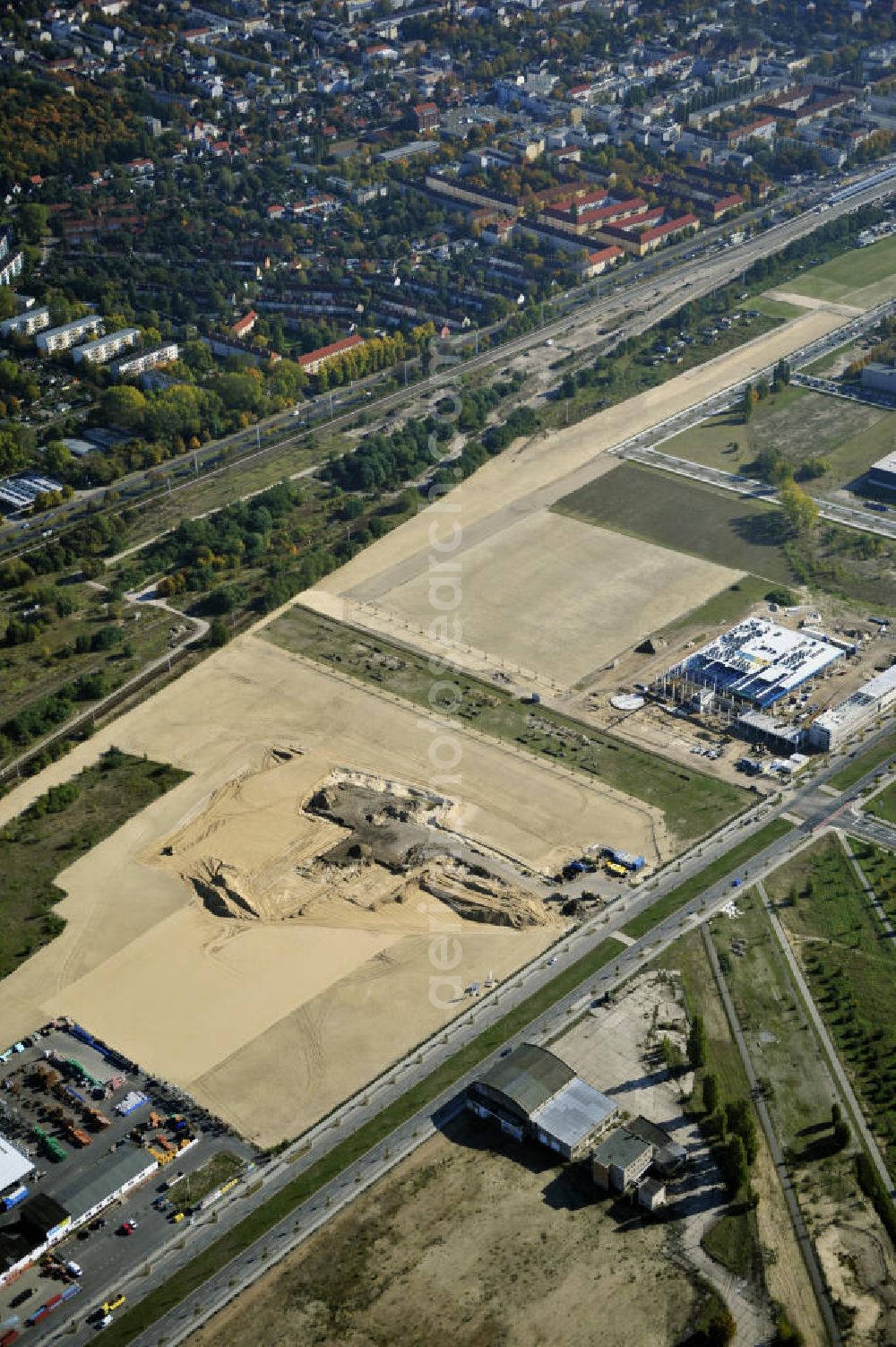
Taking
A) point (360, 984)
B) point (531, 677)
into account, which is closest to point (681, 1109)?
point (360, 984)

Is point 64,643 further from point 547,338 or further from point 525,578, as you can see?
point 547,338

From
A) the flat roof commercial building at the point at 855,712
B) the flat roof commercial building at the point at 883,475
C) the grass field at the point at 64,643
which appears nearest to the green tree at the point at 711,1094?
the flat roof commercial building at the point at 855,712

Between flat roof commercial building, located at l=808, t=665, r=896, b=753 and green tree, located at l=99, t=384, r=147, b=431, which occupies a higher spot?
green tree, located at l=99, t=384, r=147, b=431

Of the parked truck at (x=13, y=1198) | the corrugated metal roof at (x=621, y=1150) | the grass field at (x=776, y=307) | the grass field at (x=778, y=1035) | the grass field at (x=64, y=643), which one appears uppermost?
the grass field at (x=776, y=307)

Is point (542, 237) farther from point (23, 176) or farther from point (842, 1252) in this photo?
point (842, 1252)

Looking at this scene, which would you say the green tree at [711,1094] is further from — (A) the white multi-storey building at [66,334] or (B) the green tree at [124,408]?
(A) the white multi-storey building at [66,334]

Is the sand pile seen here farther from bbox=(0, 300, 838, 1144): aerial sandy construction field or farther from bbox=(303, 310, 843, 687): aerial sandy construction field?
bbox=(303, 310, 843, 687): aerial sandy construction field

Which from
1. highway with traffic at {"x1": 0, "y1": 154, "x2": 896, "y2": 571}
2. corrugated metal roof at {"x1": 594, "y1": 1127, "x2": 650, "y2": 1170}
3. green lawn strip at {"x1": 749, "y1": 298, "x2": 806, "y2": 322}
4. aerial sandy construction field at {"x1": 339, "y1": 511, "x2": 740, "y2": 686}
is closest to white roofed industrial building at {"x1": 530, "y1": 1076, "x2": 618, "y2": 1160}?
corrugated metal roof at {"x1": 594, "y1": 1127, "x2": 650, "y2": 1170}

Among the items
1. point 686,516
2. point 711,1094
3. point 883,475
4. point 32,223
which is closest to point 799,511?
point 686,516
